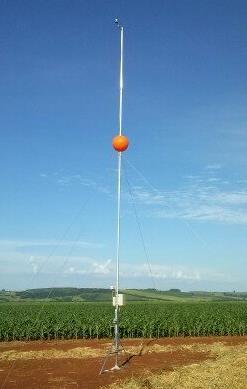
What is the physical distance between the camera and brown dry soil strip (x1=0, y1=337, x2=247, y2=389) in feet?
53.5

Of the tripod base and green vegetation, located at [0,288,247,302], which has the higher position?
green vegetation, located at [0,288,247,302]

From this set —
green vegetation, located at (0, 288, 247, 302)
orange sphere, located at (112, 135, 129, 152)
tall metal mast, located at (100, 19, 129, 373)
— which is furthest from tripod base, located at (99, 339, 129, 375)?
green vegetation, located at (0, 288, 247, 302)

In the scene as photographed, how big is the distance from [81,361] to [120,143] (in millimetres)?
10637

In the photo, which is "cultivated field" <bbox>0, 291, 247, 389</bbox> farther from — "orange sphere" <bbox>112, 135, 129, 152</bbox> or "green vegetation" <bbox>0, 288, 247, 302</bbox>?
"green vegetation" <bbox>0, 288, 247, 302</bbox>

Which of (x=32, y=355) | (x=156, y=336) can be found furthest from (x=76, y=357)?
(x=156, y=336)

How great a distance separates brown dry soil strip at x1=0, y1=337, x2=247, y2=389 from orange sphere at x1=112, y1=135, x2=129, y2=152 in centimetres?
850

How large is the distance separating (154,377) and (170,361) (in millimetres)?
4991

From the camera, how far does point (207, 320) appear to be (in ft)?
112

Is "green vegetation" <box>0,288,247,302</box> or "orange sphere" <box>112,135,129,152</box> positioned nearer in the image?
"orange sphere" <box>112,135,129,152</box>

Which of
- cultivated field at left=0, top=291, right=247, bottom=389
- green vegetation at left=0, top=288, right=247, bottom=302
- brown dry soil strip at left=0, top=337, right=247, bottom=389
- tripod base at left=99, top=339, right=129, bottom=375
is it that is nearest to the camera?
cultivated field at left=0, top=291, right=247, bottom=389

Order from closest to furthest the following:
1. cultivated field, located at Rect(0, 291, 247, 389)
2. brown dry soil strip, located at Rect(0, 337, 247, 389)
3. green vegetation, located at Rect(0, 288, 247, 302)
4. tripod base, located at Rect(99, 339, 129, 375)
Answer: cultivated field, located at Rect(0, 291, 247, 389) → brown dry soil strip, located at Rect(0, 337, 247, 389) → tripod base, located at Rect(99, 339, 129, 375) → green vegetation, located at Rect(0, 288, 247, 302)

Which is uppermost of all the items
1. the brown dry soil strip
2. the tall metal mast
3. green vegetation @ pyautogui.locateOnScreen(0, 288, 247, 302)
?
green vegetation @ pyautogui.locateOnScreen(0, 288, 247, 302)

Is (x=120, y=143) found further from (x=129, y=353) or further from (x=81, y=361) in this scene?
(x=129, y=353)

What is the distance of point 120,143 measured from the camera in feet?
55.1
